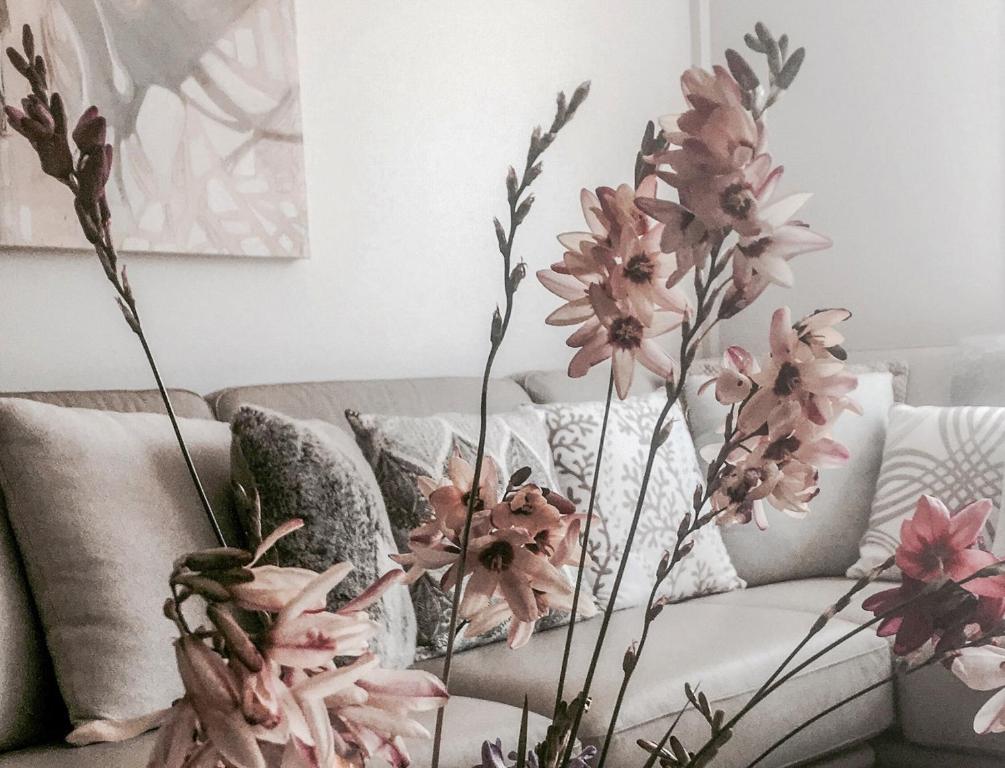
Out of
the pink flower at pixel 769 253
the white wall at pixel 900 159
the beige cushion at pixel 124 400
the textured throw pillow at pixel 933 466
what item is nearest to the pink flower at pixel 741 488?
the pink flower at pixel 769 253

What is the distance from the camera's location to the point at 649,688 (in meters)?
1.56

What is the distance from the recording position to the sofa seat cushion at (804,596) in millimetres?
2059

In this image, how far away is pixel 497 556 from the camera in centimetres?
49

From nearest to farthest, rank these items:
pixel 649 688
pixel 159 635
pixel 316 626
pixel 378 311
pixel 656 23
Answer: pixel 316 626 < pixel 159 635 < pixel 649 688 < pixel 378 311 < pixel 656 23

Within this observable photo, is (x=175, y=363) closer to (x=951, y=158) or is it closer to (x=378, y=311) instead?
(x=378, y=311)

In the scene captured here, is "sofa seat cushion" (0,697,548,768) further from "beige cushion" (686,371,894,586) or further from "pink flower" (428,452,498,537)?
"beige cushion" (686,371,894,586)

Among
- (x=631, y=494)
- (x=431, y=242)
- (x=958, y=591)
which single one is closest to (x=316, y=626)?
(x=958, y=591)

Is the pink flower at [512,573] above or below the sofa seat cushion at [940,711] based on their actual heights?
above

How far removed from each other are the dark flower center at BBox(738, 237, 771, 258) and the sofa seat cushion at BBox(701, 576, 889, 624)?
1691 mm

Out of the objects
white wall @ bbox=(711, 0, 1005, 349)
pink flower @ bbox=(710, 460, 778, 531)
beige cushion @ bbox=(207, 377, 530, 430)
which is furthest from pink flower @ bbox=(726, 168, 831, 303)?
white wall @ bbox=(711, 0, 1005, 349)

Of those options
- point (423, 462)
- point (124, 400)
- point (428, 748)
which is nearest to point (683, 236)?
point (428, 748)

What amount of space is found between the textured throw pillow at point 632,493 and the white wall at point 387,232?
0.56 meters

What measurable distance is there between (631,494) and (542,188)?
3.72 ft

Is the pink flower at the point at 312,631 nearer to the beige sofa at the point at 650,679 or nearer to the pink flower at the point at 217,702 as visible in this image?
the pink flower at the point at 217,702
